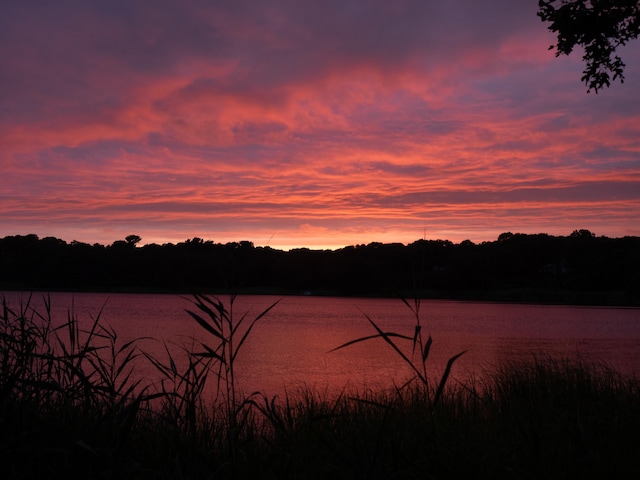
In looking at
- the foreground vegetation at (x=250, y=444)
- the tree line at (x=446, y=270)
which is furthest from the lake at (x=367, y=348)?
the tree line at (x=446, y=270)

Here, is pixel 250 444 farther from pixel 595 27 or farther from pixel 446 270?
pixel 446 270

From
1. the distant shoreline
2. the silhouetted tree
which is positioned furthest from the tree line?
the silhouetted tree

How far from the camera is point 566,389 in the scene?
35.8ft

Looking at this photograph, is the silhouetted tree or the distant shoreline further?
the distant shoreline

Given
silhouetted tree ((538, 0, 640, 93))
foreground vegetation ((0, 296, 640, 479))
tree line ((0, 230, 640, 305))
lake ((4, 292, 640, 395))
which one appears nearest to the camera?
foreground vegetation ((0, 296, 640, 479))

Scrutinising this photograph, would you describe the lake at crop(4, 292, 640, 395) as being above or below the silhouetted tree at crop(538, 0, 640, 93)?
below

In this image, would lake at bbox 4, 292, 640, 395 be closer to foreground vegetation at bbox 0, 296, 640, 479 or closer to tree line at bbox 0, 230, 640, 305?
foreground vegetation at bbox 0, 296, 640, 479

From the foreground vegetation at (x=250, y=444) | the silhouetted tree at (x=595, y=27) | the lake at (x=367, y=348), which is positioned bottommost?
the lake at (x=367, y=348)

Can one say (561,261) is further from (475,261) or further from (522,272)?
(475,261)

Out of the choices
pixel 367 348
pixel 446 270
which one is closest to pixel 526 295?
pixel 446 270

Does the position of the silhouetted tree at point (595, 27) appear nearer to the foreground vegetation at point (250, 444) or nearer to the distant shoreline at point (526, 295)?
the foreground vegetation at point (250, 444)

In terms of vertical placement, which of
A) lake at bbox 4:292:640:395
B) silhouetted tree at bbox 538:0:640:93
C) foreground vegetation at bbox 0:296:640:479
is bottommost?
lake at bbox 4:292:640:395

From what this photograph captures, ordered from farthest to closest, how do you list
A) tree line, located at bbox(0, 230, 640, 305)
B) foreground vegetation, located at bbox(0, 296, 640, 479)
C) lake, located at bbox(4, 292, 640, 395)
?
tree line, located at bbox(0, 230, 640, 305) < lake, located at bbox(4, 292, 640, 395) < foreground vegetation, located at bbox(0, 296, 640, 479)

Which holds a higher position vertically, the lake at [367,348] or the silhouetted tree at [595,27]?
the silhouetted tree at [595,27]
